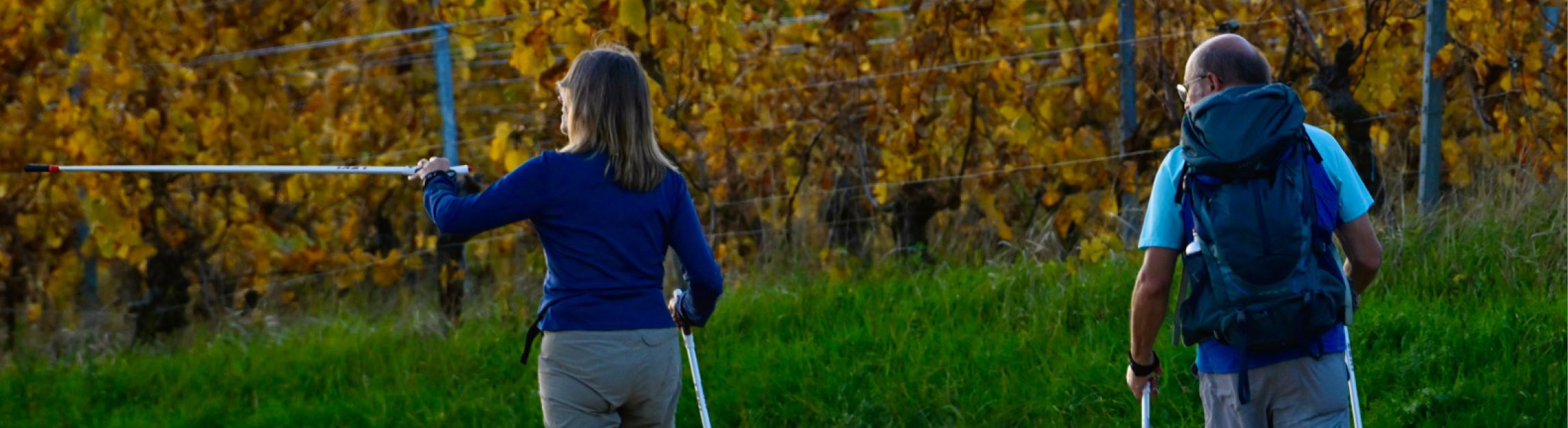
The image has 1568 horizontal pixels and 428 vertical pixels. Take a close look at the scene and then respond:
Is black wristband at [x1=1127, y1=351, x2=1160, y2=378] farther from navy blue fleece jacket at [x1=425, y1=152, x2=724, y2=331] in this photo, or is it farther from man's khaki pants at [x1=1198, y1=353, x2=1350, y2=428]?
navy blue fleece jacket at [x1=425, y1=152, x2=724, y2=331]

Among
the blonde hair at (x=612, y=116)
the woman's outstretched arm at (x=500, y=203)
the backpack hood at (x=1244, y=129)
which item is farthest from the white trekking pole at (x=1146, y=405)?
the woman's outstretched arm at (x=500, y=203)

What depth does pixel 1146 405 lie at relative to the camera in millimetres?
3738

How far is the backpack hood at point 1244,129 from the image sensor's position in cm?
323

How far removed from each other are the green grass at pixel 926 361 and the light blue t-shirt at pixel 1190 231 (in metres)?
1.61

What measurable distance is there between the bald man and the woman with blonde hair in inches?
42.5

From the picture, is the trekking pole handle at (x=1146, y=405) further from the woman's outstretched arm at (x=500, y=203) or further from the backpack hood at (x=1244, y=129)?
the woman's outstretched arm at (x=500, y=203)

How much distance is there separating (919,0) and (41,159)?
14.5ft

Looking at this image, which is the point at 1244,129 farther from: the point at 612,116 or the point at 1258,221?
the point at 612,116

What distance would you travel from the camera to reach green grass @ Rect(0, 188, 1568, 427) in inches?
206

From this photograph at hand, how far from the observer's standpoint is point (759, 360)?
6.23 meters

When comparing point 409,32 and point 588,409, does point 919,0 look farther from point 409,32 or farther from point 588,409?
point 588,409

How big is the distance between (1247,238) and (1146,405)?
0.62 m

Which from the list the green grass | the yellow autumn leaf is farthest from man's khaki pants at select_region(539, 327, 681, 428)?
the yellow autumn leaf

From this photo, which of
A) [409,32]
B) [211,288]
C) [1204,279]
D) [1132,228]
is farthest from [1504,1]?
[211,288]
